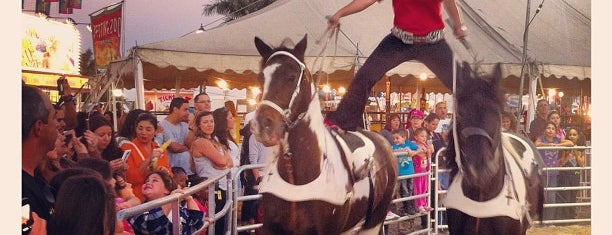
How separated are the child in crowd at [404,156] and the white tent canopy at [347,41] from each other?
1.39ft

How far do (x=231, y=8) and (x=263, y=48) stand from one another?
42 centimetres

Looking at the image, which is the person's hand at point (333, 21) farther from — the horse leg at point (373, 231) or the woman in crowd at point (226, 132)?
the horse leg at point (373, 231)

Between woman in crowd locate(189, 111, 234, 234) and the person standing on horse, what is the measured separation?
0.58 meters

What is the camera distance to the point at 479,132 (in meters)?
3.17

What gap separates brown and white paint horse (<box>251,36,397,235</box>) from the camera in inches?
120

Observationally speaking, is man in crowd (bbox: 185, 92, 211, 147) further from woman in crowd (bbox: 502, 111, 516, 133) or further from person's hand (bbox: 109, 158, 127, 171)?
woman in crowd (bbox: 502, 111, 516, 133)

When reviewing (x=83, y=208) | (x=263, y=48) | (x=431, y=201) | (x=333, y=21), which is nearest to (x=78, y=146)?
(x=83, y=208)

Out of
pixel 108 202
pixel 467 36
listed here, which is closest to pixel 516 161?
pixel 467 36

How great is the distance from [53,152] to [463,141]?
182 centimetres

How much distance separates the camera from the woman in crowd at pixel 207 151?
134 inches

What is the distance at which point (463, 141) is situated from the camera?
3.21 m

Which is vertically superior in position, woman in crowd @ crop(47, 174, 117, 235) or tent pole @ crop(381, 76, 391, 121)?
tent pole @ crop(381, 76, 391, 121)

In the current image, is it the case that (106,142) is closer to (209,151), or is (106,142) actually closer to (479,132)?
Answer: (209,151)

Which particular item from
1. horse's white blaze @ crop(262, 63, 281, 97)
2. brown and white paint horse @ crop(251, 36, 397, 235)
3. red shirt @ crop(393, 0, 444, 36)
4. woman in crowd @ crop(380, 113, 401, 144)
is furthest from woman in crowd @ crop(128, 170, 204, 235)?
red shirt @ crop(393, 0, 444, 36)
